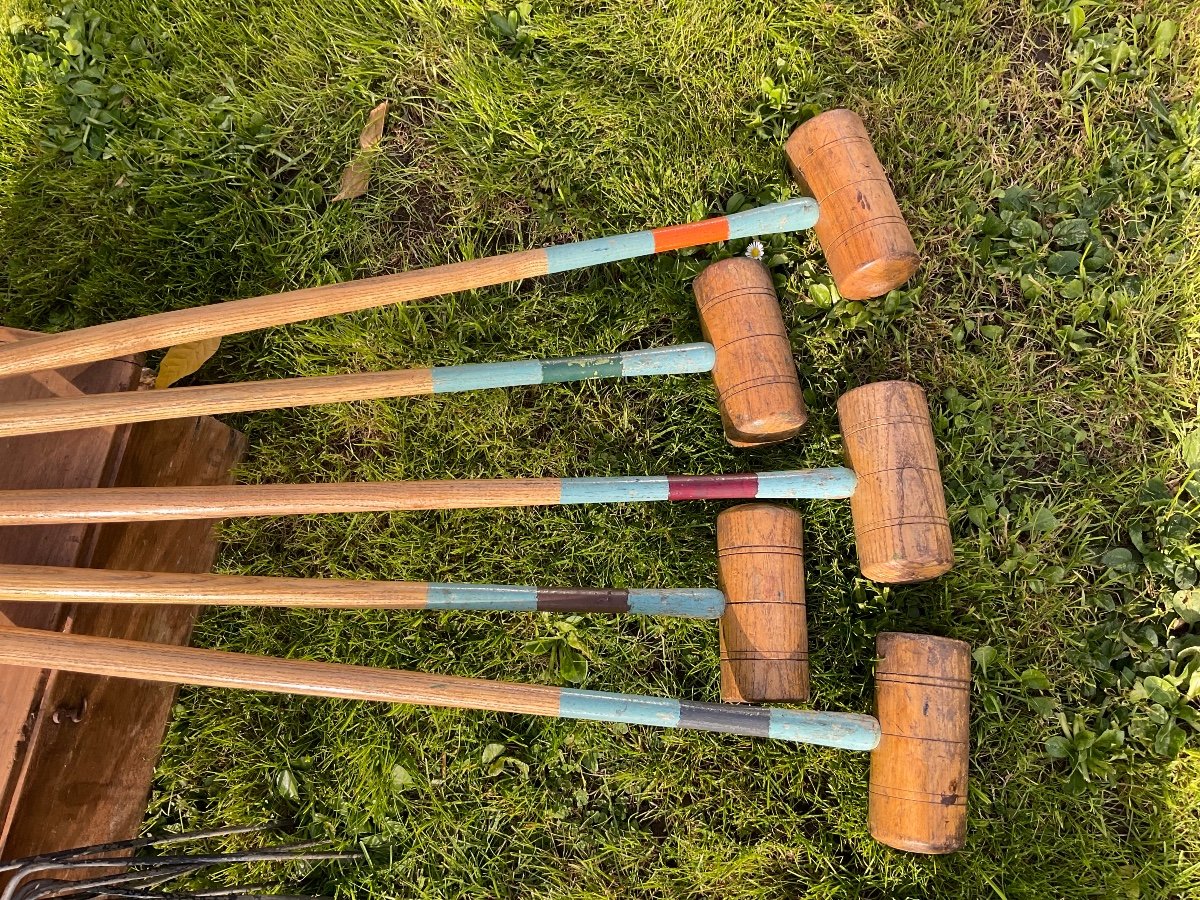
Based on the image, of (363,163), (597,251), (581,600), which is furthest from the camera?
(363,163)

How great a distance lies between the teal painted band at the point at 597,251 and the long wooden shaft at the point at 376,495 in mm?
633

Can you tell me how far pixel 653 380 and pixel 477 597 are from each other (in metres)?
0.99

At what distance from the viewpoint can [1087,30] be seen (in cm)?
282

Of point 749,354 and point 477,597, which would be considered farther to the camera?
point 749,354

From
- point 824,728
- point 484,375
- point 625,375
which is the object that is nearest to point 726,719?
point 824,728

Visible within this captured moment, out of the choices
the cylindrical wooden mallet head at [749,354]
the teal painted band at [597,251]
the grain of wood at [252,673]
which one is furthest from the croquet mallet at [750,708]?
the teal painted band at [597,251]

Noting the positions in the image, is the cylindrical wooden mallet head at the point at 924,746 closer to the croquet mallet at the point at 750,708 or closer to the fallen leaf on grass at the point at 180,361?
the croquet mallet at the point at 750,708

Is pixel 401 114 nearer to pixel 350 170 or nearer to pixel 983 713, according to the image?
pixel 350 170

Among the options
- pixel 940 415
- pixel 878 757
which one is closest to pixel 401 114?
pixel 940 415

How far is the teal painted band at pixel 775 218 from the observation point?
252cm

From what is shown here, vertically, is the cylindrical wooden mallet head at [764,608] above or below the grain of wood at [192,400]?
below

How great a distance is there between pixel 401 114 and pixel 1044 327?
7.53 feet

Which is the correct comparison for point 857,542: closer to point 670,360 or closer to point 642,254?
point 670,360

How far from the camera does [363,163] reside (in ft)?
9.82
